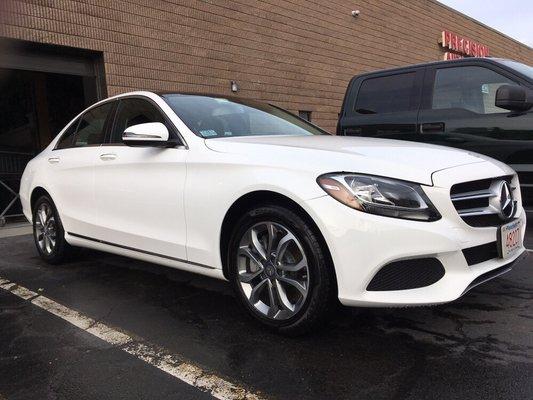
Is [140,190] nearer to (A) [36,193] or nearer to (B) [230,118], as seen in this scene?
(B) [230,118]

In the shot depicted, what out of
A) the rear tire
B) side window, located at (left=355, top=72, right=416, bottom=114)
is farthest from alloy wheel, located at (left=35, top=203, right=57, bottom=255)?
side window, located at (left=355, top=72, right=416, bottom=114)

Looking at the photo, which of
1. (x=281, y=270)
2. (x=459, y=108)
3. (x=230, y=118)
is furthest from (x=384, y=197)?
(x=459, y=108)

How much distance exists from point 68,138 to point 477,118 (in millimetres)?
4122

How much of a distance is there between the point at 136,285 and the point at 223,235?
1429mm

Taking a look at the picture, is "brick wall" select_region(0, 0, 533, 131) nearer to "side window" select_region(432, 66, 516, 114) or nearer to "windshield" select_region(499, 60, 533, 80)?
"side window" select_region(432, 66, 516, 114)

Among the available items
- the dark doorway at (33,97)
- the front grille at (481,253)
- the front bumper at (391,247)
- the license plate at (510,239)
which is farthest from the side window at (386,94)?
the dark doorway at (33,97)

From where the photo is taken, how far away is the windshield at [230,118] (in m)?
3.78

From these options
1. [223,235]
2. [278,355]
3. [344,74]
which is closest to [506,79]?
[223,235]

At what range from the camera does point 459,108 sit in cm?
559

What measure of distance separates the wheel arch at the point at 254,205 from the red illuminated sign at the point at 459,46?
17575mm

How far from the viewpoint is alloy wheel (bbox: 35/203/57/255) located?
16.8 ft

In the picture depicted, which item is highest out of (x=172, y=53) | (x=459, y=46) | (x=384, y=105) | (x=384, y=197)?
(x=459, y=46)

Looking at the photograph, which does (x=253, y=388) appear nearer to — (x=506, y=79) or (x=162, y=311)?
(x=162, y=311)

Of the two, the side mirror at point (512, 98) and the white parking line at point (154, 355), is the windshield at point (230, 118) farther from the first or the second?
the side mirror at point (512, 98)
